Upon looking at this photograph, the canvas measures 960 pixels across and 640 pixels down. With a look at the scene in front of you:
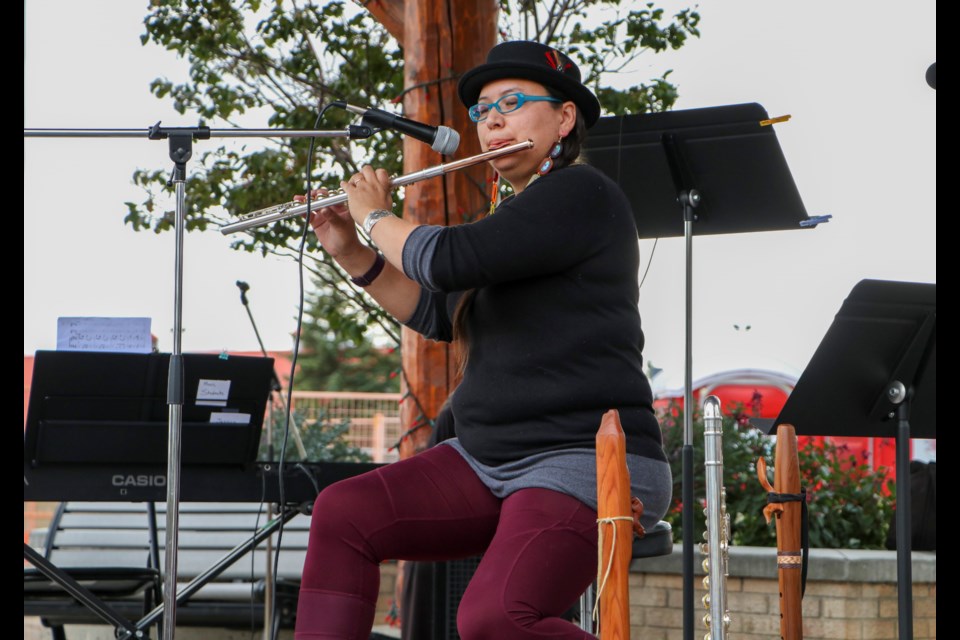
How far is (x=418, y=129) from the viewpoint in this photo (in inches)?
100

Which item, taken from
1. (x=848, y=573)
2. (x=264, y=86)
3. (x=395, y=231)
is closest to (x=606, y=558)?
(x=395, y=231)

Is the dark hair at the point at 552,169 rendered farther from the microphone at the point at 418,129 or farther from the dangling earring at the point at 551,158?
the microphone at the point at 418,129

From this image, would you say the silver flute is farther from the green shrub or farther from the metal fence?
the metal fence

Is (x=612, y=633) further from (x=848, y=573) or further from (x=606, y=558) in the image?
(x=848, y=573)

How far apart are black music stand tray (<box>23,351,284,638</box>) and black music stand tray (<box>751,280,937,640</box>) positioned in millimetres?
1618

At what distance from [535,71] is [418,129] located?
0.30 m

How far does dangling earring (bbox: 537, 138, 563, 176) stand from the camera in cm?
246

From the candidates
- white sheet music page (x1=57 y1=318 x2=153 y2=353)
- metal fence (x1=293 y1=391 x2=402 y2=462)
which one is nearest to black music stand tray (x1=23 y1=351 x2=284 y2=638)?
white sheet music page (x1=57 y1=318 x2=153 y2=353)

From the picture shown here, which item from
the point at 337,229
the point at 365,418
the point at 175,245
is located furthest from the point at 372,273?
the point at 365,418

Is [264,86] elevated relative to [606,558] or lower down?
elevated

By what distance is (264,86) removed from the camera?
5.26 meters

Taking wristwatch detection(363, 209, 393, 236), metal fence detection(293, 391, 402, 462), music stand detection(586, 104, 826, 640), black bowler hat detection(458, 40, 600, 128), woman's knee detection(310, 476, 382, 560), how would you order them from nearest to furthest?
woman's knee detection(310, 476, 382, 560) → wristwatch detection(363, 209, 393, 236) → black bowler hat detection(458, 40, 600, 128) → music stand detection(586, 104, 826, 640) → metal fence detection(293, 391, 402, 462)

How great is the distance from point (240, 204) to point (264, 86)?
0.69 meters

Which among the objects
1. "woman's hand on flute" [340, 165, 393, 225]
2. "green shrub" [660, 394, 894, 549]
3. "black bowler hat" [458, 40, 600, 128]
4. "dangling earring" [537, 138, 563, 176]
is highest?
"black bowler hat" [458, 40, 600, 128]
